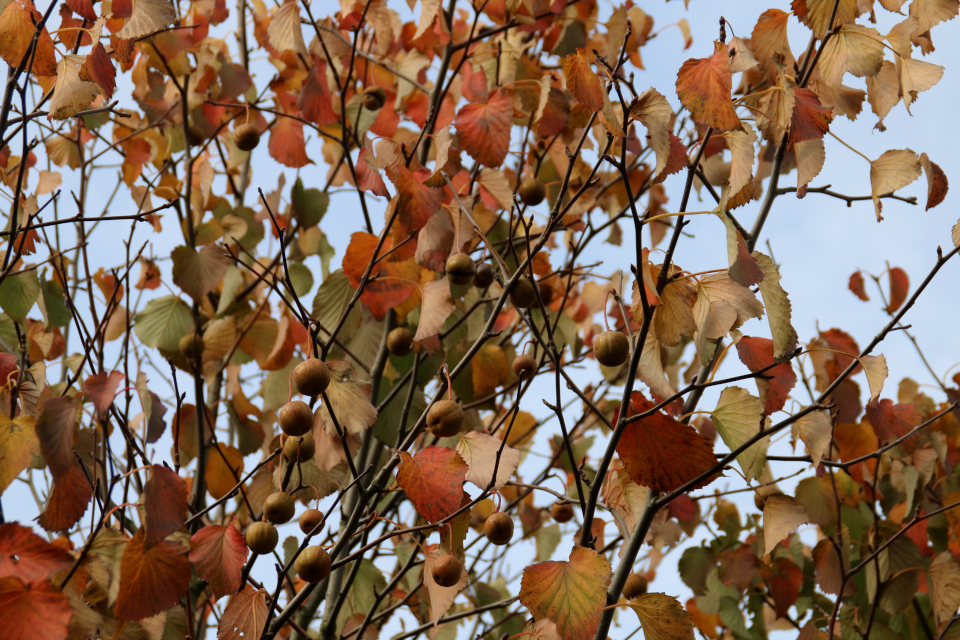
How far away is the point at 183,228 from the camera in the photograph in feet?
7.00

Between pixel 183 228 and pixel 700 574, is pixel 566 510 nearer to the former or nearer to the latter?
pixel 700 574

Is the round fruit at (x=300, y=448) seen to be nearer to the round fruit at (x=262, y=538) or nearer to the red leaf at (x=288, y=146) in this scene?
the round fruit at (x=262, y=538)

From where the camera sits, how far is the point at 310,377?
1156 mm

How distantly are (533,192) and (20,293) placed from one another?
123 cm


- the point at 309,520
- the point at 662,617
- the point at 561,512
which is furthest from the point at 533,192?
the point at 662,617

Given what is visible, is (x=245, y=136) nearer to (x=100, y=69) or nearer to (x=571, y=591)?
(x=100, y=69)

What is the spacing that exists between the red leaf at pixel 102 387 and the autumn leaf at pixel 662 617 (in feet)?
2.92

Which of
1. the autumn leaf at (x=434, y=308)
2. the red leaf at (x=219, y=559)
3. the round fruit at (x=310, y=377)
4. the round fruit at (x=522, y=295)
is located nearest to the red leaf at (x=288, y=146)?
the autumn leaf at (x=434, y=308)

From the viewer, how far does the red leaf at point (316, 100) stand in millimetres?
1979

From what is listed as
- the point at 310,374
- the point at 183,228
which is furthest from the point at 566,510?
the point at 183,228

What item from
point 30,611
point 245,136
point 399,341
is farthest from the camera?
point 245,136

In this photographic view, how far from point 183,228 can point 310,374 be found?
46.7 inches

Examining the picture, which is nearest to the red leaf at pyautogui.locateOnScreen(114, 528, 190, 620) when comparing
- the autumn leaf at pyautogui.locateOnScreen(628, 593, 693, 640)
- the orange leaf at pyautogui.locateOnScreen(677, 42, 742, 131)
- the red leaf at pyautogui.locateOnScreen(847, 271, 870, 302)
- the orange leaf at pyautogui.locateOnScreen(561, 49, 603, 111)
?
the autumn leaf at pyautogui.locateOnScreen(628, 593, 693, 640)

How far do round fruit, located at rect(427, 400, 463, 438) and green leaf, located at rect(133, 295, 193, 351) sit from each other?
102 centimetres
